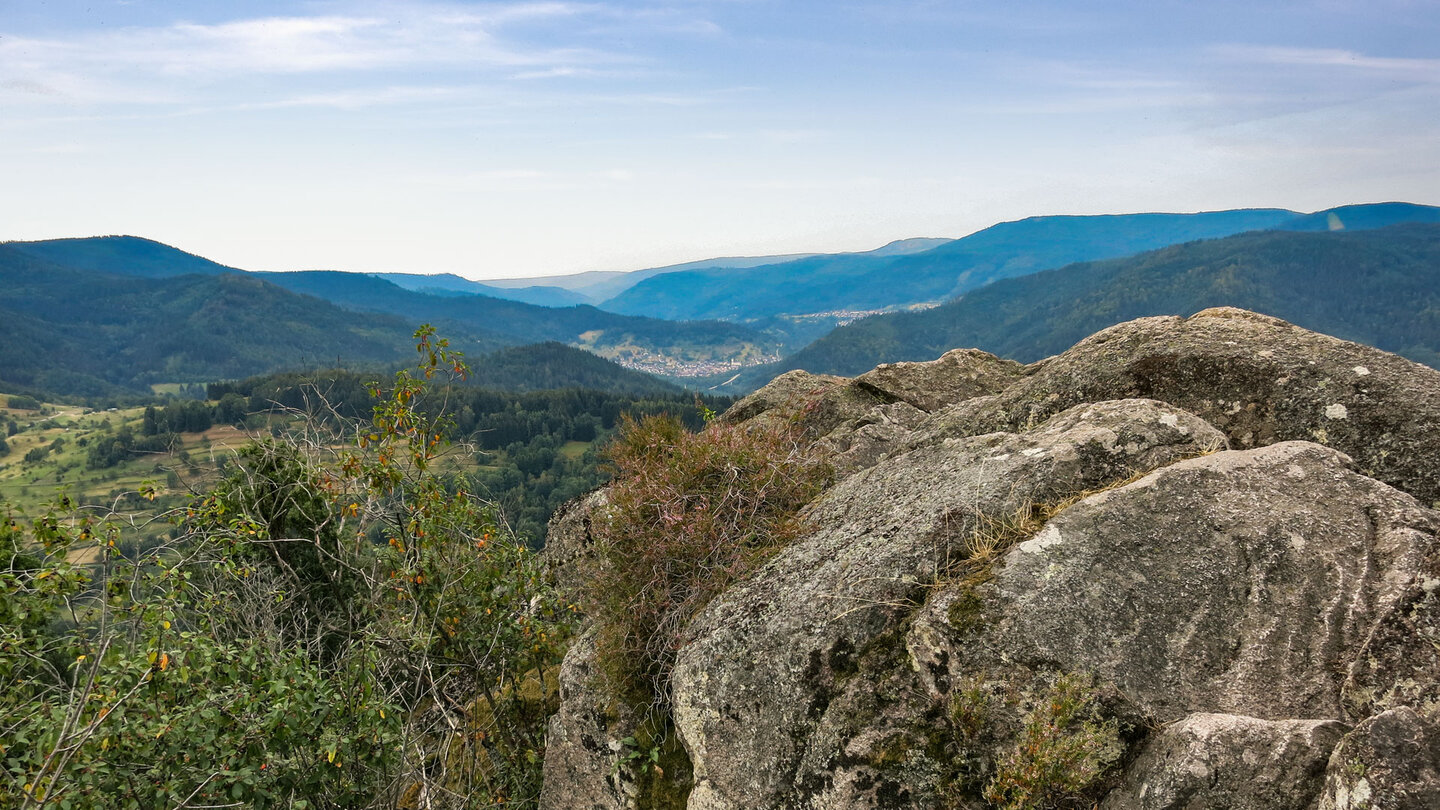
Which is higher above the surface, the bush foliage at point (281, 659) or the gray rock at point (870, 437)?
the gray rock at point (870, 437)

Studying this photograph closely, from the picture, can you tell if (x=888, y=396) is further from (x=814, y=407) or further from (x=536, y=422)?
(x=536, y=422)

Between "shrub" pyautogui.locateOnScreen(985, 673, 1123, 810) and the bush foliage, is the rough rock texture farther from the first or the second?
"shrub" pyautogui.locateOnScreen(985, 673, 1123, 810)

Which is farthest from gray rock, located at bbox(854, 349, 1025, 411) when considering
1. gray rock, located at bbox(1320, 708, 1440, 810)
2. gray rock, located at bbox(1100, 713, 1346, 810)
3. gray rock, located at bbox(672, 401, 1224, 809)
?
gray rock, located at bbox(1320, 708, 1440, 810)

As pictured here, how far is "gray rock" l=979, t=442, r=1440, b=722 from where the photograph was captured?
14.3 ft

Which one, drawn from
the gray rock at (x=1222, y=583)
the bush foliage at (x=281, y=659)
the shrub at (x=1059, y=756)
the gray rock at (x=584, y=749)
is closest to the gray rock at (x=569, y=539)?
the bush foliage at (x=281, y=659)

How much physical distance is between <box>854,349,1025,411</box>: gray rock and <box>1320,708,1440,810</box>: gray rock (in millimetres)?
9546

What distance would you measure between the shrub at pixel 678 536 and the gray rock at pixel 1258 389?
2.05 meters


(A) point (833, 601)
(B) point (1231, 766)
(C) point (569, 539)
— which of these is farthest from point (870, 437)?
(B) point (1231, 766)

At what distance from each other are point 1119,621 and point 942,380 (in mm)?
9298

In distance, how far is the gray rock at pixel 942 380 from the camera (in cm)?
1327

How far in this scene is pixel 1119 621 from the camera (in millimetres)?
4707

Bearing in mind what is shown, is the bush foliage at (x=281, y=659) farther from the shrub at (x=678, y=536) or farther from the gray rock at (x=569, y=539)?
the shrub at (x=678, y=536)

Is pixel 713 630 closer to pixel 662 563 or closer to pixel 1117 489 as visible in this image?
pixel 662 563

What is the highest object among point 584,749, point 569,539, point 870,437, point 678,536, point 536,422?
point 870,437
